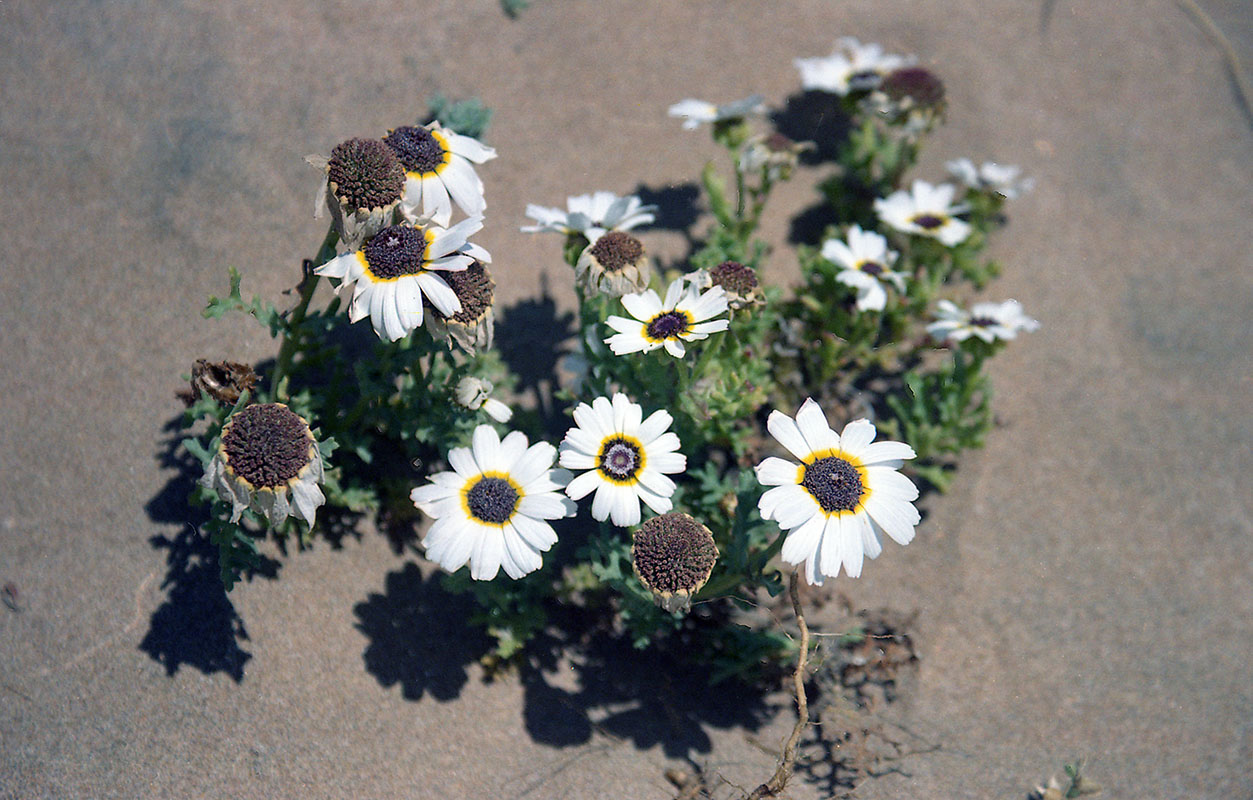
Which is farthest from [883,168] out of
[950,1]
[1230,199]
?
[1230,199]

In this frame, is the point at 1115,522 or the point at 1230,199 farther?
the point at 1230,199

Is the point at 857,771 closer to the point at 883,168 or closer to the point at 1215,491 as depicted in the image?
the point at 1215,491

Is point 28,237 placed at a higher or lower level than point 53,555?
higher

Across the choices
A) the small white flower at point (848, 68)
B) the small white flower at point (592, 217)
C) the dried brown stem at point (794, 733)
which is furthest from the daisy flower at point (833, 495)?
the small white flower at point (848, 68)

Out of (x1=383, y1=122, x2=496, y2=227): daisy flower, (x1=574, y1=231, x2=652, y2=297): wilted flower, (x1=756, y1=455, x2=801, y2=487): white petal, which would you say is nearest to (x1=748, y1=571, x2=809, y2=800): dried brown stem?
(x1=756, y1=455, x2=801, y2=487): white petal

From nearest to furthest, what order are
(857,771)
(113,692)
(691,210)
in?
(113,692)
(857,771)
(691,210)

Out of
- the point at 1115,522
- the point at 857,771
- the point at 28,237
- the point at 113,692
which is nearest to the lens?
the point at 113,692

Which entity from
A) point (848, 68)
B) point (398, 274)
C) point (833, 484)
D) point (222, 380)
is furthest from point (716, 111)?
point (222, 380)
